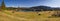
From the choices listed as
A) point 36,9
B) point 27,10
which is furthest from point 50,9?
point 27,10

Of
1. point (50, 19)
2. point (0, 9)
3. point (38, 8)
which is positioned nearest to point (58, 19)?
point (50, 19)

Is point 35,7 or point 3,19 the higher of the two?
point 35,7

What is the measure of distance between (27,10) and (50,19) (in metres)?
2.49

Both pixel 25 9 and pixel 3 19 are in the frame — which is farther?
pixel 25 9

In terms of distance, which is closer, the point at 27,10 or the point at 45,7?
the point at 45,7

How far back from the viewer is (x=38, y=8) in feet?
33.1

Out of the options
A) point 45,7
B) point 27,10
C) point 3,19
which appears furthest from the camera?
point 27,10

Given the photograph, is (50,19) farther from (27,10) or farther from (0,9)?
(0,9)

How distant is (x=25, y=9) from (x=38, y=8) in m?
1.18

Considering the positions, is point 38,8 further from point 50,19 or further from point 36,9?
point 50,19

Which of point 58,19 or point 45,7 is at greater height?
point 45,7

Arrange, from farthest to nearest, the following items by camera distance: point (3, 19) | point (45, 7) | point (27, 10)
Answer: point (27, 10) < point (45, 7) < point (3, 19)

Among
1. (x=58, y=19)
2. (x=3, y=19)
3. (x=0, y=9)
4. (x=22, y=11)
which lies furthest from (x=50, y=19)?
(x=0, y=9)

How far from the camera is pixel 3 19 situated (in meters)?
8.68
